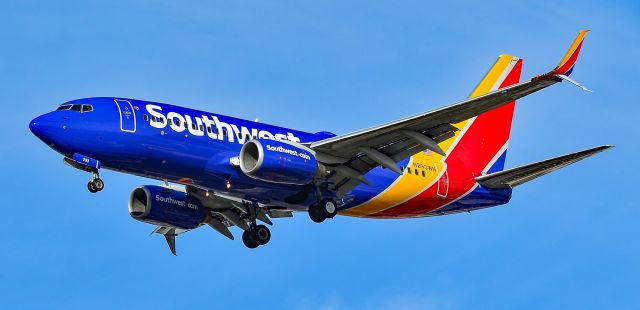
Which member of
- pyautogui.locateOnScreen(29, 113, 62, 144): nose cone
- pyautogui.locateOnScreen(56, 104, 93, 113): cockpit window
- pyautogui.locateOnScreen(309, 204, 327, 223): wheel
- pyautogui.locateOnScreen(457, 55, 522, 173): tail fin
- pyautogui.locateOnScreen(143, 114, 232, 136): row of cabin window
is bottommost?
pyautogui.locateOnScreen(29, 113, 62, 144): nose cone

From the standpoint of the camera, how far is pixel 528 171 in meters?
53.6

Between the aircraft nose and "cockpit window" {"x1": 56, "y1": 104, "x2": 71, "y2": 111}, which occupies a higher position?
"cockpit window" {"x1": 56, "y1": 104, "x2": 71, "y2": 111}

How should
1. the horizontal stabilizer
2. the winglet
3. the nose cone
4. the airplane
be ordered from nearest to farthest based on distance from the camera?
1. the winglet
2. the nose cone
3. the airplane
4. the horizontal stabilizer

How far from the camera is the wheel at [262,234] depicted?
55000 mm

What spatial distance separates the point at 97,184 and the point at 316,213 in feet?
28.1

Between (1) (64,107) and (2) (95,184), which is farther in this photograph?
(1) (64,107)

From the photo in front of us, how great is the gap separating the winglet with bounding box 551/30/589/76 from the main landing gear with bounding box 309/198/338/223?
11250mm

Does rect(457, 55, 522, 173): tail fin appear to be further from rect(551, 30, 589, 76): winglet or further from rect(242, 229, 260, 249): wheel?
rect(551, 30, 589, 76): winglet

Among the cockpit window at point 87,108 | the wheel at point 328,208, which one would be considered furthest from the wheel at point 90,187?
the wheel at point 328,208

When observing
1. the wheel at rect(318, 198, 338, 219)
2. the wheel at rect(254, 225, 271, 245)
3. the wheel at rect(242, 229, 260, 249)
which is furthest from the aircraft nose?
the wheel at rect(254, 225, 271, 245)

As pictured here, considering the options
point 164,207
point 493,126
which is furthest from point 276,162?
point 493,126

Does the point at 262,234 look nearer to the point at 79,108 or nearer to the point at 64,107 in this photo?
the point at 79,108

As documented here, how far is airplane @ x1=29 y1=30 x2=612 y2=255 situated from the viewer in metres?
47.8

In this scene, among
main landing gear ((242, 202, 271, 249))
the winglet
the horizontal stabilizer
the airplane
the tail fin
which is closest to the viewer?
the winglet
